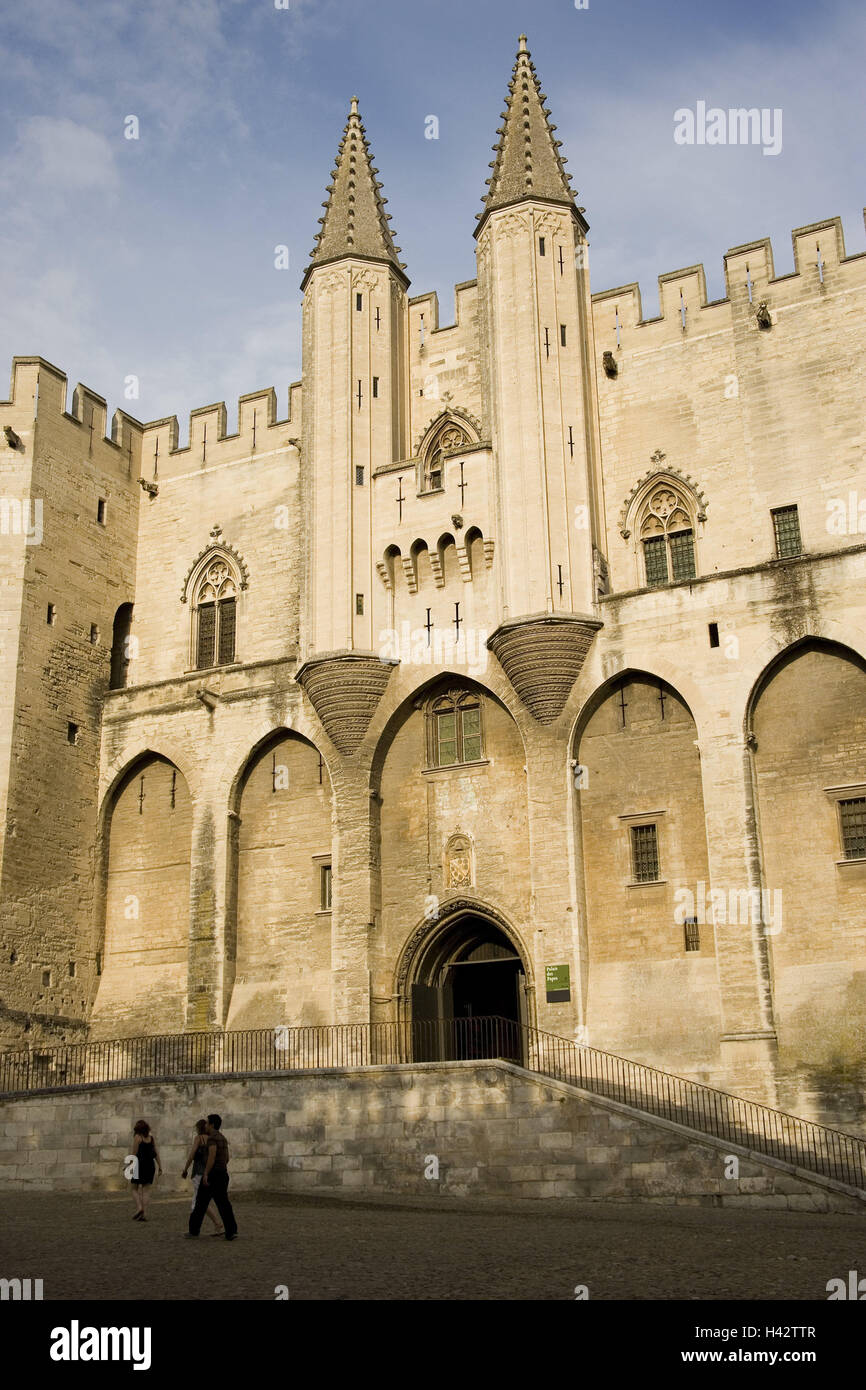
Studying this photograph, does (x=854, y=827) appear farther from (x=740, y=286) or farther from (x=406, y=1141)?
(x=740, y=286)

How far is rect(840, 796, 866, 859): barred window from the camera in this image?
2212 centimetres

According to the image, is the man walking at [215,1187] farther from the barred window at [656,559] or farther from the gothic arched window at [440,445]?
the gothic arched window at [440,445]

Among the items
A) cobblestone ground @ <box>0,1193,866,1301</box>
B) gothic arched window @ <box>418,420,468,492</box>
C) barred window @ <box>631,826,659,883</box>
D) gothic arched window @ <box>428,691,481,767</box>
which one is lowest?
cobblestone ground @ <box>0,1193,866,1301</box>

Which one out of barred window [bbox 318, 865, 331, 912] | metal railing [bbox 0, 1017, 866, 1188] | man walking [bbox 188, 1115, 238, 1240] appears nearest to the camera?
man walking [bbox 188, 1115, 238, 1240]

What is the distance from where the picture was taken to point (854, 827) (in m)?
22.3

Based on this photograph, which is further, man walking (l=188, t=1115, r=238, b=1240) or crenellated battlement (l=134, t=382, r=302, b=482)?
crenellated battlement (l=134, t=382, r=302, b=482)

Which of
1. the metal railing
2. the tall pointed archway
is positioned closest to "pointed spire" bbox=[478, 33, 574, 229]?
the tall pointed archway

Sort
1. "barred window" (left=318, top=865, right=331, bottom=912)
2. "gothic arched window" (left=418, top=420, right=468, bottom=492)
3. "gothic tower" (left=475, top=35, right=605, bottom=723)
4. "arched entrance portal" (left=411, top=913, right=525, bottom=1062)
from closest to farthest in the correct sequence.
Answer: "arched entrance portal" (left=411, top=913, right=525, bottom=1062)
"gothic tower" (left=475, top=35, right=605, bottom=723)
"barred window" (left=318, top=865, right=331, bottom=912)
"gothic arched window" (left=418, top=420, right=468, bottom=492)

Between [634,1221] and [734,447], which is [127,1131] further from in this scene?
[734,447]

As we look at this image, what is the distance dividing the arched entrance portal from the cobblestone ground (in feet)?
18.0

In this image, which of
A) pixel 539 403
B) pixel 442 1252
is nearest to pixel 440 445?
pixel 539 403

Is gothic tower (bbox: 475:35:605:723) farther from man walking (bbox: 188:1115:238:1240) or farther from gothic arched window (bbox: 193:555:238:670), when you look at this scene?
man walking (bbox: 188:1115:238:1240)
